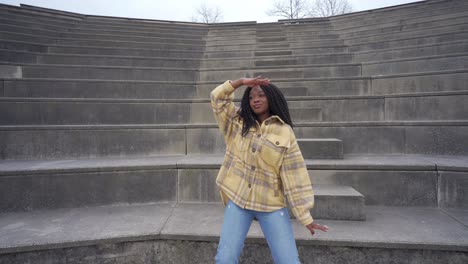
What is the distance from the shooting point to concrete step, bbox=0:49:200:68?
213 inches

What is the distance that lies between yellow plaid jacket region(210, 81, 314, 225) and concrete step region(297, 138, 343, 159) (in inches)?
57.3

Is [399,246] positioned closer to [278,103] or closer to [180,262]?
[278,103]

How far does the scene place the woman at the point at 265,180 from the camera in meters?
1.76

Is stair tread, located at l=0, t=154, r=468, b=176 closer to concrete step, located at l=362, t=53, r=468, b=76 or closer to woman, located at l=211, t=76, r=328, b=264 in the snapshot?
woman, located at l=211, t=76, r=328, b=264

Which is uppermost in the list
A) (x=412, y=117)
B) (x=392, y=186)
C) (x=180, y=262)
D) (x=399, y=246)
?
(x=412, y=117)

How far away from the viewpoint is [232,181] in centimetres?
193

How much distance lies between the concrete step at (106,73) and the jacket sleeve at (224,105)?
12.9 feet

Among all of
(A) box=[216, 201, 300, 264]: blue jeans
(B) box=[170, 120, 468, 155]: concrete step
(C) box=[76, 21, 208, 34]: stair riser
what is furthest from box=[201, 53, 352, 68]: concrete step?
(A) box=[216, 201, 300, 264]: blue jeans

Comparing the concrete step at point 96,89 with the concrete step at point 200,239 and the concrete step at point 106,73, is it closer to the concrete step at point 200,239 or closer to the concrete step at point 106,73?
the concrete step at point 106,73

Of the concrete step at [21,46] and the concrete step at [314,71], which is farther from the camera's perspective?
the concrete step at [21,46]

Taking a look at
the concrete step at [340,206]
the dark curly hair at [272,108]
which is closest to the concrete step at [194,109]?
the concrete step at [340,206]

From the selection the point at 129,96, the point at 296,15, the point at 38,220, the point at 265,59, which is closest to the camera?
the point at 38,220

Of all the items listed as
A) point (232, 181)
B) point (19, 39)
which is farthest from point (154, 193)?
point (19, 39)

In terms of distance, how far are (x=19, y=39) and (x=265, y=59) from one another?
5843 mm
